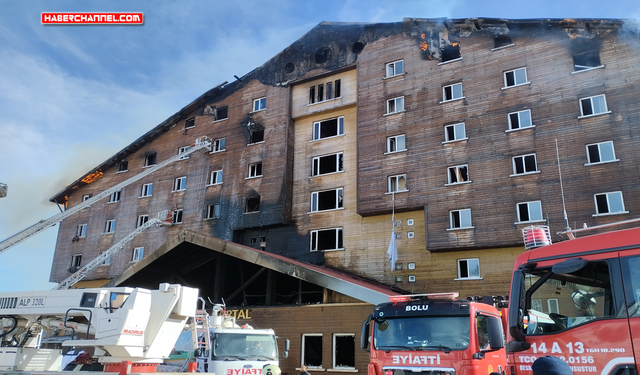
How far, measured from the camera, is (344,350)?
21.2 metres

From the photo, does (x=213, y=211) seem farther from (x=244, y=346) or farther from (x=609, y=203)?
(x=609, y=203)

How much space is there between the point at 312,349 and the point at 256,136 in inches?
714

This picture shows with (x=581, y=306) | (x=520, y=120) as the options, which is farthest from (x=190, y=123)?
(x=581, y=306)

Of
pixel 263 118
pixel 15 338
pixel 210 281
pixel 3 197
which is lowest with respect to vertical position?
pixel 15 338

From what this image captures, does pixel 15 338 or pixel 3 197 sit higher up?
pixel 3 197

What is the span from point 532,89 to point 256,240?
19.3 metres

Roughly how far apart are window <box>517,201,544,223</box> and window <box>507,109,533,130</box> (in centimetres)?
421

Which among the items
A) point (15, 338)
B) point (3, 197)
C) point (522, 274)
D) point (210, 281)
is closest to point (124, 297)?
point (15, 338)

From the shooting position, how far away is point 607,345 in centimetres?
622

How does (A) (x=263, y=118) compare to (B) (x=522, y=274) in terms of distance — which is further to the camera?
(A) (x=263, y=118)

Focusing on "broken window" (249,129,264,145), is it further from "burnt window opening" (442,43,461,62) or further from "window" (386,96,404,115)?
"burnt window opening" (442,43,461,62)

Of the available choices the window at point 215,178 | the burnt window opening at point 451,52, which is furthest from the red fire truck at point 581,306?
the window at point 215,178

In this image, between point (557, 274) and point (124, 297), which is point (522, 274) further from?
point (124, 297)

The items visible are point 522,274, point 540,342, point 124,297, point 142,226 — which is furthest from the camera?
point 142,226
